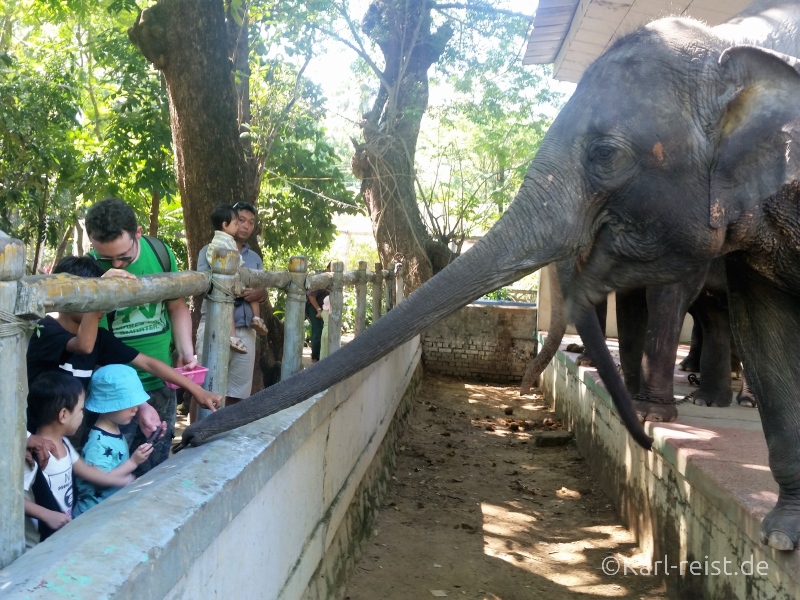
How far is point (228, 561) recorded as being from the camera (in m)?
2.58

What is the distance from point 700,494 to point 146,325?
295 centimetres

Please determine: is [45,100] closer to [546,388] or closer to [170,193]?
[170,193]

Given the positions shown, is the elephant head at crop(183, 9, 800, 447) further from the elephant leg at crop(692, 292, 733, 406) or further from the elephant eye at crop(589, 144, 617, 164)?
the elephant leg at crop(692, 292, 733, 406)

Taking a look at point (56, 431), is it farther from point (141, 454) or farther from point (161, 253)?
point (161, 253)

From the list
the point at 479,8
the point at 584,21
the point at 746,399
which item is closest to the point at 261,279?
the point at 746,399

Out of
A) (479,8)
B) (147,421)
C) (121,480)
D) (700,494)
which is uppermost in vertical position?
(479,8)

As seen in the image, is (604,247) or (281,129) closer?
(604,247)

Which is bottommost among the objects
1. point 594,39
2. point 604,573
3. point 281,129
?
point 604,573

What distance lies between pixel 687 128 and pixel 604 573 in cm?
348

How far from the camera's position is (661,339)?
19.7ft

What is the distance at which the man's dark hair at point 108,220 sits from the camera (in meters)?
3.39

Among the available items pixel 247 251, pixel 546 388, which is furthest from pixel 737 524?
pixel 546 388

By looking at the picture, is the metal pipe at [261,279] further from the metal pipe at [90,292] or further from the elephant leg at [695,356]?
the elephant leg at [695,356]

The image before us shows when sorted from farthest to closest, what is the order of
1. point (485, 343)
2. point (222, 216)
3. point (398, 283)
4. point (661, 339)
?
point (485, 343)
point (398, 283)
point (661, 339)
point (222, 216)
